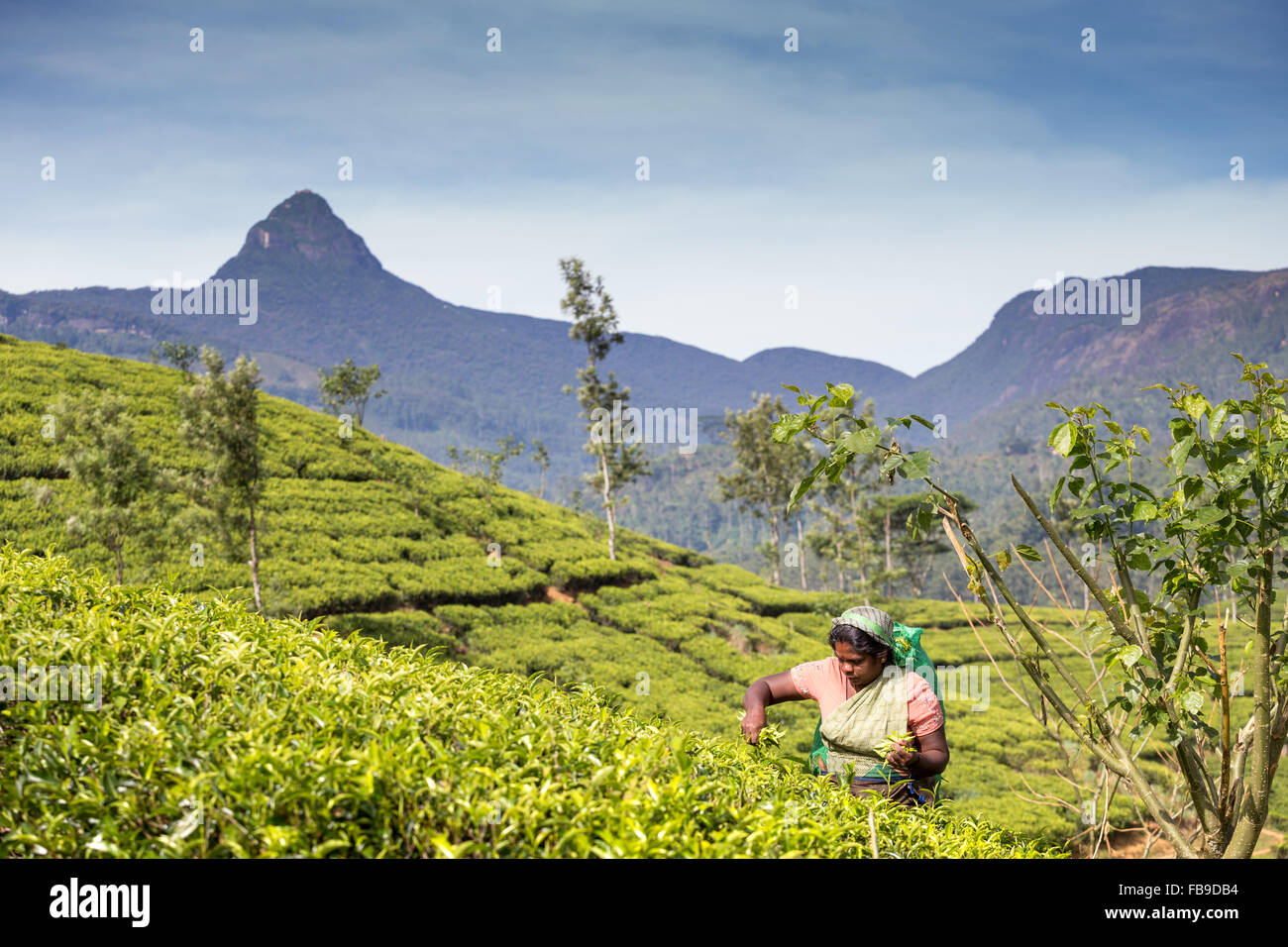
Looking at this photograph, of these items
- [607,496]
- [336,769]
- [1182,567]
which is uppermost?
[1182,567]

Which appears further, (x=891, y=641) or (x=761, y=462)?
(x=761, y=462)

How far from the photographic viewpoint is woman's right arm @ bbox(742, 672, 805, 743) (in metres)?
3.06

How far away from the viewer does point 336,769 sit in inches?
60.6

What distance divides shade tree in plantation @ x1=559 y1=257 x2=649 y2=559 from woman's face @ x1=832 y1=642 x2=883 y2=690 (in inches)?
925

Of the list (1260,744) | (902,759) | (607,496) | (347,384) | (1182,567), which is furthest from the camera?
(347,384)

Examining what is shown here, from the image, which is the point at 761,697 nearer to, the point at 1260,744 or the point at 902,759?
the point at 902,759

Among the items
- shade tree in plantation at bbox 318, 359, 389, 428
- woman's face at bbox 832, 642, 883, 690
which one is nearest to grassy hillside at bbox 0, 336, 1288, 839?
woman's face at bbox 832, 642, 883, 690

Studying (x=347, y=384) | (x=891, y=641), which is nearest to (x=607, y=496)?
(x=891, y=641)

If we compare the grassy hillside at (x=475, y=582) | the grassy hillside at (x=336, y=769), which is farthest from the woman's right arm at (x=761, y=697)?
the grassy hillside at (x=475, y=582)

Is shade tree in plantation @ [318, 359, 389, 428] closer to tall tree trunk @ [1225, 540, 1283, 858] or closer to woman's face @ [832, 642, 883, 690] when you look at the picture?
woman's face @ [832, 642, 883, 690]

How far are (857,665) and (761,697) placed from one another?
0.46 metres

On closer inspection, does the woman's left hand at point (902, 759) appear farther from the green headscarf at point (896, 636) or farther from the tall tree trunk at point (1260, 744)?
the tall tree trunk at point (1260, 744)
